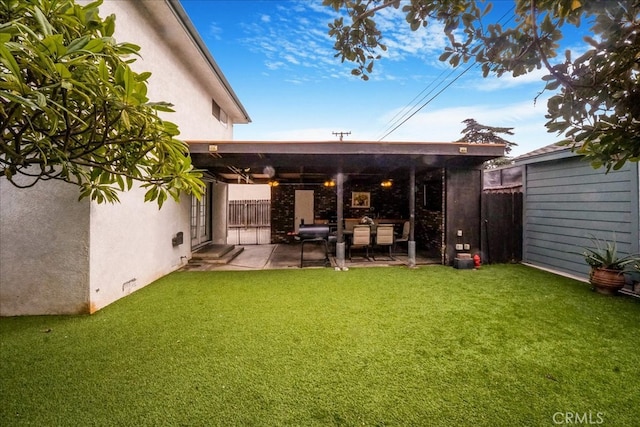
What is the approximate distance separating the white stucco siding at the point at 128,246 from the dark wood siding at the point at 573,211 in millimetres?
8520

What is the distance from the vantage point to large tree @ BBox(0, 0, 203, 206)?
942mm

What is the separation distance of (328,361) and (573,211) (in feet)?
21.7

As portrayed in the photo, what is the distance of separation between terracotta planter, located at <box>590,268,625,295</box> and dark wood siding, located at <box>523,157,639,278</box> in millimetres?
821

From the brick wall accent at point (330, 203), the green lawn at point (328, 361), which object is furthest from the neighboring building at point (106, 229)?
the brick wall accent at point (330, 203)

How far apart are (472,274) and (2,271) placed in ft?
26.9

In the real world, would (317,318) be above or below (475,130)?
below

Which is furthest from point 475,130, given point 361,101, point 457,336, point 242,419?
point 242,419

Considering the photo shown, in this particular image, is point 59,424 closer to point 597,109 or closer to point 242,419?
point 242,419

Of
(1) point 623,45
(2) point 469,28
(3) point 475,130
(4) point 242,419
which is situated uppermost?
(3) point 475,130

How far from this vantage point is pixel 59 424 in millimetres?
1782

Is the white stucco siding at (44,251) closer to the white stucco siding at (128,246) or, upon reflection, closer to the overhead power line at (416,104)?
the white stucco siding at (128,246)

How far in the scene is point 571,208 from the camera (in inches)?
230

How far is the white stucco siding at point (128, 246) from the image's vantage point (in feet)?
12.6

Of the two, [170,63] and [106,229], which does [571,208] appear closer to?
[106,229]
